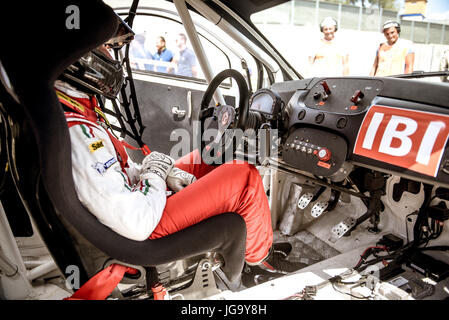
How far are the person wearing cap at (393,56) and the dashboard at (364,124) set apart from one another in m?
1.06

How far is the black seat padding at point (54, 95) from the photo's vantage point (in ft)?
2.13

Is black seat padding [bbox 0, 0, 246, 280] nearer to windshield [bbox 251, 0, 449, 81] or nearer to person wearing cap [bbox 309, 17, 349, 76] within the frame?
person wearing cap [bbox 309, 17, 349, 76]

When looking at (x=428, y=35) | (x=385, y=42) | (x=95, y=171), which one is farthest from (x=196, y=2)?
(x=428, y=35)

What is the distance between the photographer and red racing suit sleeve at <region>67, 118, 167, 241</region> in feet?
2.68

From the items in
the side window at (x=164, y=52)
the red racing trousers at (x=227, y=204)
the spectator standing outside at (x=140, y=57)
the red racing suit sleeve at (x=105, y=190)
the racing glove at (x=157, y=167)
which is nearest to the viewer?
the red racing suit sleeve at (x=105, y=190)

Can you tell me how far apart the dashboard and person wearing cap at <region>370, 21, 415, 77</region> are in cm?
106

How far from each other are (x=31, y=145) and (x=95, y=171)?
0.17 metres

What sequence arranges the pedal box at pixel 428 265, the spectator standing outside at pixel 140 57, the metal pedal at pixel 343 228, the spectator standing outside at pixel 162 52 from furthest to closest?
1. the spectator standing outside at pixel 162 52
2. the spectator standing outside at pixel 140 57
3. the metal pedal at pixel 343 228
4. the pedal box at pixel 428 265

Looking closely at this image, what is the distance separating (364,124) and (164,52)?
231 centimetres

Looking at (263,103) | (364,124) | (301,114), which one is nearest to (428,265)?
(364,124)

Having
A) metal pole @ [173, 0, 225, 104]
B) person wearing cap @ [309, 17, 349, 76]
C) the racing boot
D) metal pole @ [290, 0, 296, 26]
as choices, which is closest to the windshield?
metal pole @ [290, 0, 296, 26]

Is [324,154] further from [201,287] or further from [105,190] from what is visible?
[105,190]

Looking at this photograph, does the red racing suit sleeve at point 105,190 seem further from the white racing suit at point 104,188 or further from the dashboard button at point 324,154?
the dashboard button at point 324,154

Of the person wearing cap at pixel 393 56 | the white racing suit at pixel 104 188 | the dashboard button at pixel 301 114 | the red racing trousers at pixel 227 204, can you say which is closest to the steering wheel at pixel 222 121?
the red racing trousers at pixel 227 204
